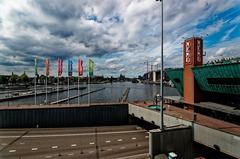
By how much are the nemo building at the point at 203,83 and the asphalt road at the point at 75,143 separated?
13.6m

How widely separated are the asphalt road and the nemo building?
1357cm

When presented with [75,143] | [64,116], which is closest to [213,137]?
[75,143]

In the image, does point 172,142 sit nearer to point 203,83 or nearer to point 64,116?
Answer: point 203,83

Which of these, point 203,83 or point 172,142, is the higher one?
point 203,83

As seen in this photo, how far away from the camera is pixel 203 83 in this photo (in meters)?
43.9

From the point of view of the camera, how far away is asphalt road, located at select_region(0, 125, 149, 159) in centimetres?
3050

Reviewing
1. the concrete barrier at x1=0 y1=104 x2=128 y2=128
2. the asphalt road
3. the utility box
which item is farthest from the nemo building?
the concrete barrier at x1=0 y1=104 x2=128 y2=128

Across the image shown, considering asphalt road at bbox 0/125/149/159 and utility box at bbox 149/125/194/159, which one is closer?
utility box at bbox 149/125/194/159

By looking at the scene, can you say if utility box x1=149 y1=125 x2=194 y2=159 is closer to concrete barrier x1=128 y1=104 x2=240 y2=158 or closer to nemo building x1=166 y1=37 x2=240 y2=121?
concrete barrier x1=128 y1=104 x2=240 y2=158

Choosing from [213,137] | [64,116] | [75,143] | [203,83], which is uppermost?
[203,83]

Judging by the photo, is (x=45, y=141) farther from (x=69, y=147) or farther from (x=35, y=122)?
(x=35, y=122)

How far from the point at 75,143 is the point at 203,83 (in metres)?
27.1

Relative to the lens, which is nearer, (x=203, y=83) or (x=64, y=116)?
(x=203, y=83)

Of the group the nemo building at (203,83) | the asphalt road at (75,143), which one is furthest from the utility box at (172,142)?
the nemo building at (203,83)
